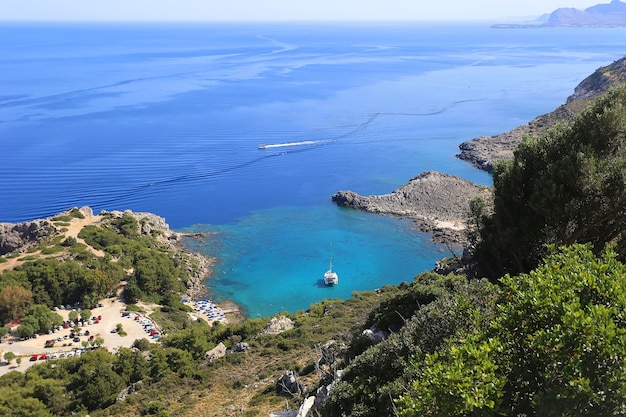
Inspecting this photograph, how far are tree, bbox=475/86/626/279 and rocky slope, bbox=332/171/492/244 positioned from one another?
31.9 m

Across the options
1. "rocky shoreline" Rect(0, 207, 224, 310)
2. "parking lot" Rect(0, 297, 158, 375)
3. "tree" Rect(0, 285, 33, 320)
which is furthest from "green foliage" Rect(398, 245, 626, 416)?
"tree" Rect(0, 285, 33, 320)

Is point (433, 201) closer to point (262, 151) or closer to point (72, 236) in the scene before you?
point (262, 151)

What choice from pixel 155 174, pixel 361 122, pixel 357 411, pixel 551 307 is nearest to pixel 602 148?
pixel 551 307

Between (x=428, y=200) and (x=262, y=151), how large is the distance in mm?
27273

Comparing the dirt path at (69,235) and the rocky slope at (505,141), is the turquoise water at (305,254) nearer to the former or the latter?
the dirt path at (69,235)

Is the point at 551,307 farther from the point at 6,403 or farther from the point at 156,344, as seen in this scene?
the point at 156,344

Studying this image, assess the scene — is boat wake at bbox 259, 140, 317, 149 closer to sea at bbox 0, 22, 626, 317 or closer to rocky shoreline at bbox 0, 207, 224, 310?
sea at bbox 0, 22, 626, 317

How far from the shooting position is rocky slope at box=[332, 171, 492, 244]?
151ft

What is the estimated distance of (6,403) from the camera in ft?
59.0

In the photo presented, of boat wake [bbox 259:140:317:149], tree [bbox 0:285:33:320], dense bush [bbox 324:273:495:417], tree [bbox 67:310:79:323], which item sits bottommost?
tree [bbox 67:310:79:323]

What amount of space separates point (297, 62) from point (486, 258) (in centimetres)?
15221

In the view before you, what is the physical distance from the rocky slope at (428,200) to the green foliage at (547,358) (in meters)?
39.0

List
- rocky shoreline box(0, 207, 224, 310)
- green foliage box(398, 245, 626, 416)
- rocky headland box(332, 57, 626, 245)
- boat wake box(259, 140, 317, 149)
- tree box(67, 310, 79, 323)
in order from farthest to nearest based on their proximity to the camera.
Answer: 1. boat wake box(259, 140, 317, 149)
2. rocky headland box(332, 57, 626, 245)
3. rocky shoreline box(0, 207, 224, 310)
4. tree box(67, 310, 79, 323)
5. green foliage box(398, 245, 626, 416)

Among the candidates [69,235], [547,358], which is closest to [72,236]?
[69,235]
